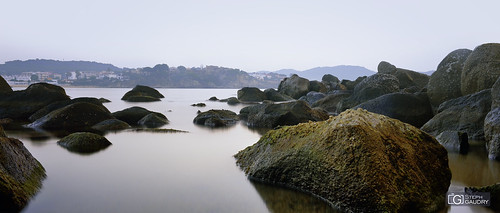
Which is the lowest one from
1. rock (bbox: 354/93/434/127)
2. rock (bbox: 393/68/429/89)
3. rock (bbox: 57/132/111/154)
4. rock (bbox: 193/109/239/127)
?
rock (bbox: 193/109/239/127)

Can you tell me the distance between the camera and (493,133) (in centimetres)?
694

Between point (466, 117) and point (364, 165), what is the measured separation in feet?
19.8

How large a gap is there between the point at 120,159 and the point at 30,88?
928 cm

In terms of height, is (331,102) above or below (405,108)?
below

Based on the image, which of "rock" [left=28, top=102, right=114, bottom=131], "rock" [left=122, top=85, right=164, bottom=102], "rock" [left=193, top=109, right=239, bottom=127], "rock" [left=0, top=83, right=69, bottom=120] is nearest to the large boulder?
"rock" [left=28, top=102, right=114, bottom=131]

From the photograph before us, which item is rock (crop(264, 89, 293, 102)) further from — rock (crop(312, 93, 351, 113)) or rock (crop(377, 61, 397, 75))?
rock (crop(312, 93, 351, 113))

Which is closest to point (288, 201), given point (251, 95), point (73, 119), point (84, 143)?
point (84, 143)

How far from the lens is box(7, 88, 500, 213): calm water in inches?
181

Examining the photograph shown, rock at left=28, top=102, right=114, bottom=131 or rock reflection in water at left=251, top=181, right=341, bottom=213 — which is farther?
rock at left=28, top=102, right=114, bottom=131

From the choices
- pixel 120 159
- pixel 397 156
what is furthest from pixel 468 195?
pixel 120 159

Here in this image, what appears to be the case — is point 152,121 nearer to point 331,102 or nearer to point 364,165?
→ point 331,102

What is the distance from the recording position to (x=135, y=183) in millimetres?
5621

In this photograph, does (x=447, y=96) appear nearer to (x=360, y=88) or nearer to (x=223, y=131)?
(x=360, y=88)

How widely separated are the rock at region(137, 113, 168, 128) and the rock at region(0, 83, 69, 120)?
3.59 meters
